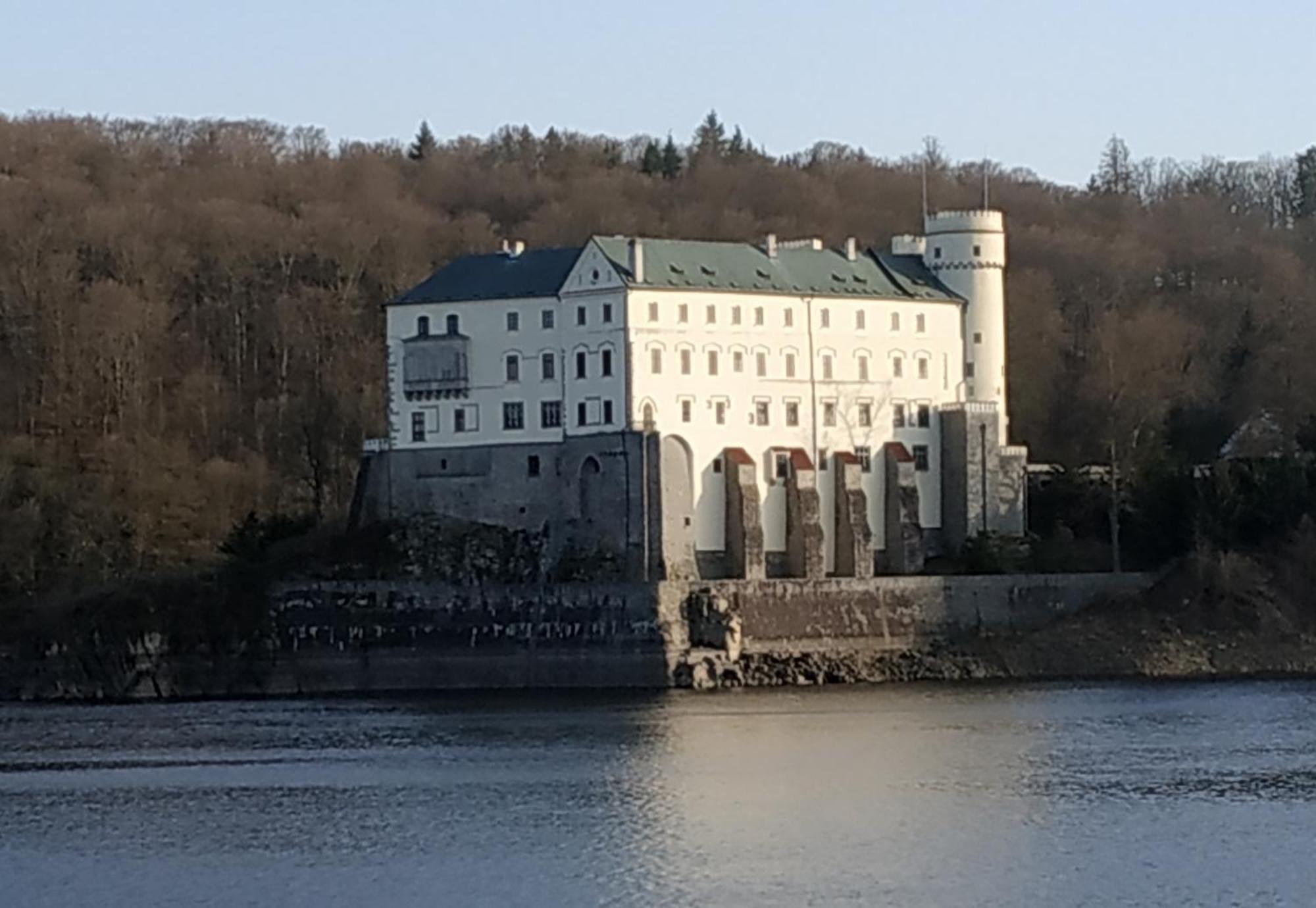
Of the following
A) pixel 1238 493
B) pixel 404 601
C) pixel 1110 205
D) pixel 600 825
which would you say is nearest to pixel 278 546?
pixel 404 601

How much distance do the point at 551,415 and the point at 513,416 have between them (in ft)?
3.37

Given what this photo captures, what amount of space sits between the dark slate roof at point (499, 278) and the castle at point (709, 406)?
0.07 m

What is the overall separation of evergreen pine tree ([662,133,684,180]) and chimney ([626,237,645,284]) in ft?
134

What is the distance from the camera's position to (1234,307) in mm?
99125

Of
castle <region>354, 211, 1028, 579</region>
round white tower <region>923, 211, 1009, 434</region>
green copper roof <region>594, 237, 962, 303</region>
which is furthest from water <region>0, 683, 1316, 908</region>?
round white tower <region>923, 211, 1009, 434</region>

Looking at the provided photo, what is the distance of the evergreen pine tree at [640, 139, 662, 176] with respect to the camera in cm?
11756

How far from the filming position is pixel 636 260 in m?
75.1

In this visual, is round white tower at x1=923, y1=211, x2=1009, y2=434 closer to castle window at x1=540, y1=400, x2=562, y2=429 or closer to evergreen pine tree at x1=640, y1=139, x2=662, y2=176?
castle window at x1=540, y1=400, x2=562, y2=429

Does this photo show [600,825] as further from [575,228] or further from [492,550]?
[575,228]

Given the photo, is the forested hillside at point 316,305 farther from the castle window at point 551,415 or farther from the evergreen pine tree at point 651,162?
the castle window at point 551,415

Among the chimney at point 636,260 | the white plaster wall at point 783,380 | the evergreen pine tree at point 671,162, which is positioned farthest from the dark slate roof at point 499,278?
the evergreen pine tree at point 671,162

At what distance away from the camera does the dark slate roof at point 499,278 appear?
7675 centimetres

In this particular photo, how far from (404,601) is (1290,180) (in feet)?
229

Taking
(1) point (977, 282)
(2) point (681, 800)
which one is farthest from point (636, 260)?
(2) point (681, 800)
